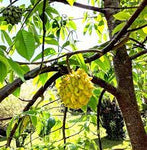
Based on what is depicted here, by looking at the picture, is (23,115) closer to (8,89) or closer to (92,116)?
(8,89)

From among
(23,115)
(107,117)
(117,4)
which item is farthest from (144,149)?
(107,117)

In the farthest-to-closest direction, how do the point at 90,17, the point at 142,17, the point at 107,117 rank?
the point at 107,117 → the point at 90,17 → the point at 142,17

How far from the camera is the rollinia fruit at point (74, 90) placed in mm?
707

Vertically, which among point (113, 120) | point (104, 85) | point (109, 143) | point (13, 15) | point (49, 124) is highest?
point (13, 15)

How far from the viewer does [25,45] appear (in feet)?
2.16

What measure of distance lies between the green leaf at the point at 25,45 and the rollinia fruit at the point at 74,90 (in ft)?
0.39

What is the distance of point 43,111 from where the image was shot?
39.5 inches

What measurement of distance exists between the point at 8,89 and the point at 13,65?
0.10 metres

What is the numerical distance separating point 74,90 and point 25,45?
156mm

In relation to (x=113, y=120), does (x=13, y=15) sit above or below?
above

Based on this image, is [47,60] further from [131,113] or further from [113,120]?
[113,120]

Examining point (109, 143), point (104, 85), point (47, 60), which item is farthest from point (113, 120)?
point (47, 60)

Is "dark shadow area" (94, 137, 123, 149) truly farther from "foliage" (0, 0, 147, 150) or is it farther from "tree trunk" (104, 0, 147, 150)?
"tree trunk" (104, 0, 147, 150)

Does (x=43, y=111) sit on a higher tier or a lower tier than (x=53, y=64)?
lower
